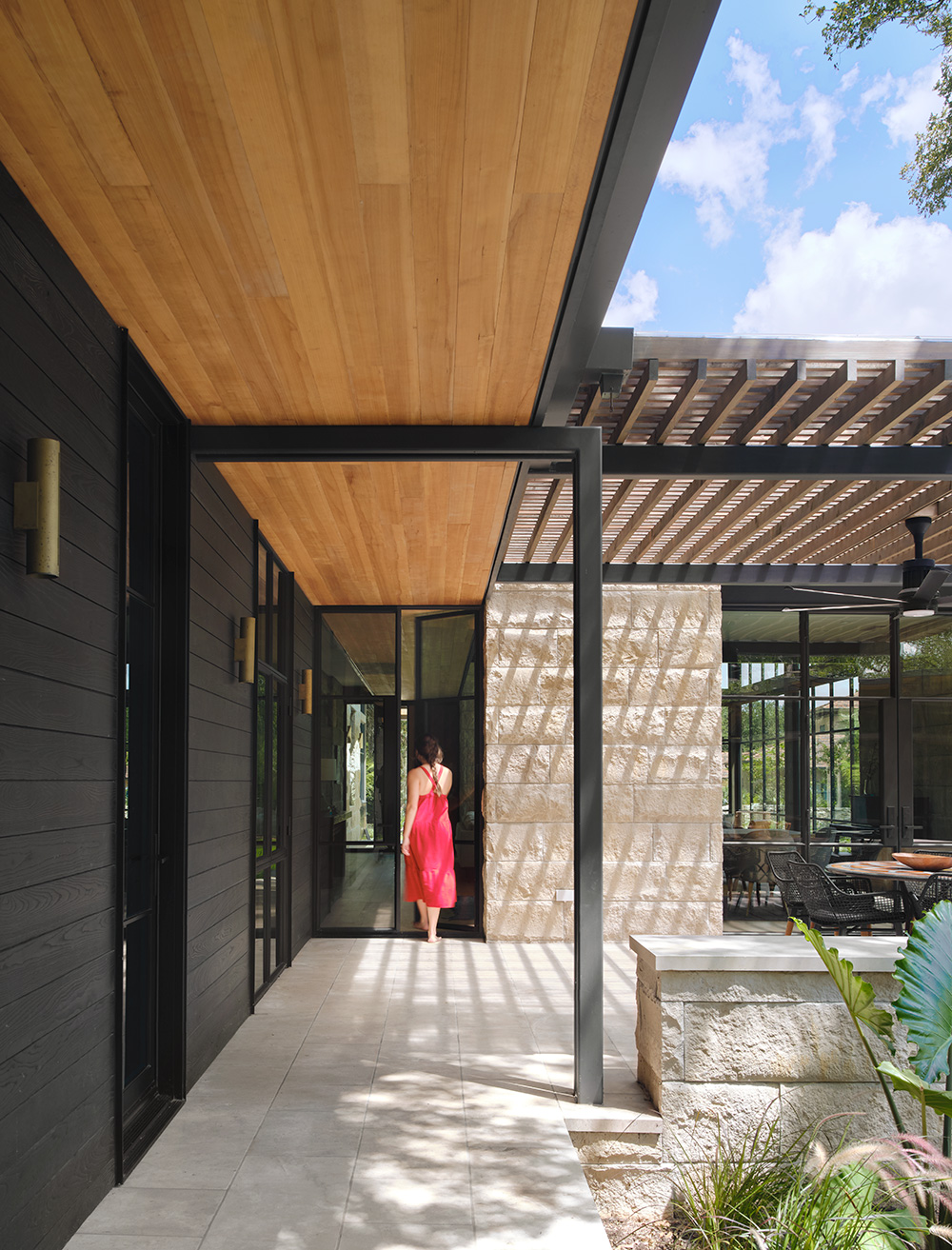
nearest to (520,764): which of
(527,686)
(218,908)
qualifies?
(527,686)

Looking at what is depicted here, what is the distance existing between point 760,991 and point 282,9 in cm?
359

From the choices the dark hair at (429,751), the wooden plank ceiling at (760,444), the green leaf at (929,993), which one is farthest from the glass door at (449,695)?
the green leaf at (929,993)

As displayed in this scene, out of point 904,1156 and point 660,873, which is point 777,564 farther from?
point 904,1156

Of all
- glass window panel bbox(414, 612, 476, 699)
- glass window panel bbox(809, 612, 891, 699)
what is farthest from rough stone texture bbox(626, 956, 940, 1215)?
glass window panel bbox(809, 612, 891, 699)

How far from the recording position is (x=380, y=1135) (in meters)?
3.76

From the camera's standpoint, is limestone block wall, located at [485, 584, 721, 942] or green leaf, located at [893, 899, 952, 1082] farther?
limestone block wall, located at [485, 584, 721, 942]

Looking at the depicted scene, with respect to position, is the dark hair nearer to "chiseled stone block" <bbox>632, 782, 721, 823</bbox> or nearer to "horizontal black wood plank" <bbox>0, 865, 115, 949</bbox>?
"chiseled stone block" <bbox>632, 782, 721, 823</bbox>

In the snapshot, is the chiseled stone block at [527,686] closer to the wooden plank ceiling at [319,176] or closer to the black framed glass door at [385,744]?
the black framed glass door at [385,744]

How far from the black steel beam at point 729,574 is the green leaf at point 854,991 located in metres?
5.04

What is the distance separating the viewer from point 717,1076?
12.8 feet

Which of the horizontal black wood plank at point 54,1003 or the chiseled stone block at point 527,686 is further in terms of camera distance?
the chiseled stone block at point 527,686

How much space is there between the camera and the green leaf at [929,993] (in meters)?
3.33

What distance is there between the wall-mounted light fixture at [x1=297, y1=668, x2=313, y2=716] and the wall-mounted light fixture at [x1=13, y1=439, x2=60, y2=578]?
17.7ft

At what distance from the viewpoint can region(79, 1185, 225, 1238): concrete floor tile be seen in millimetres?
2953
